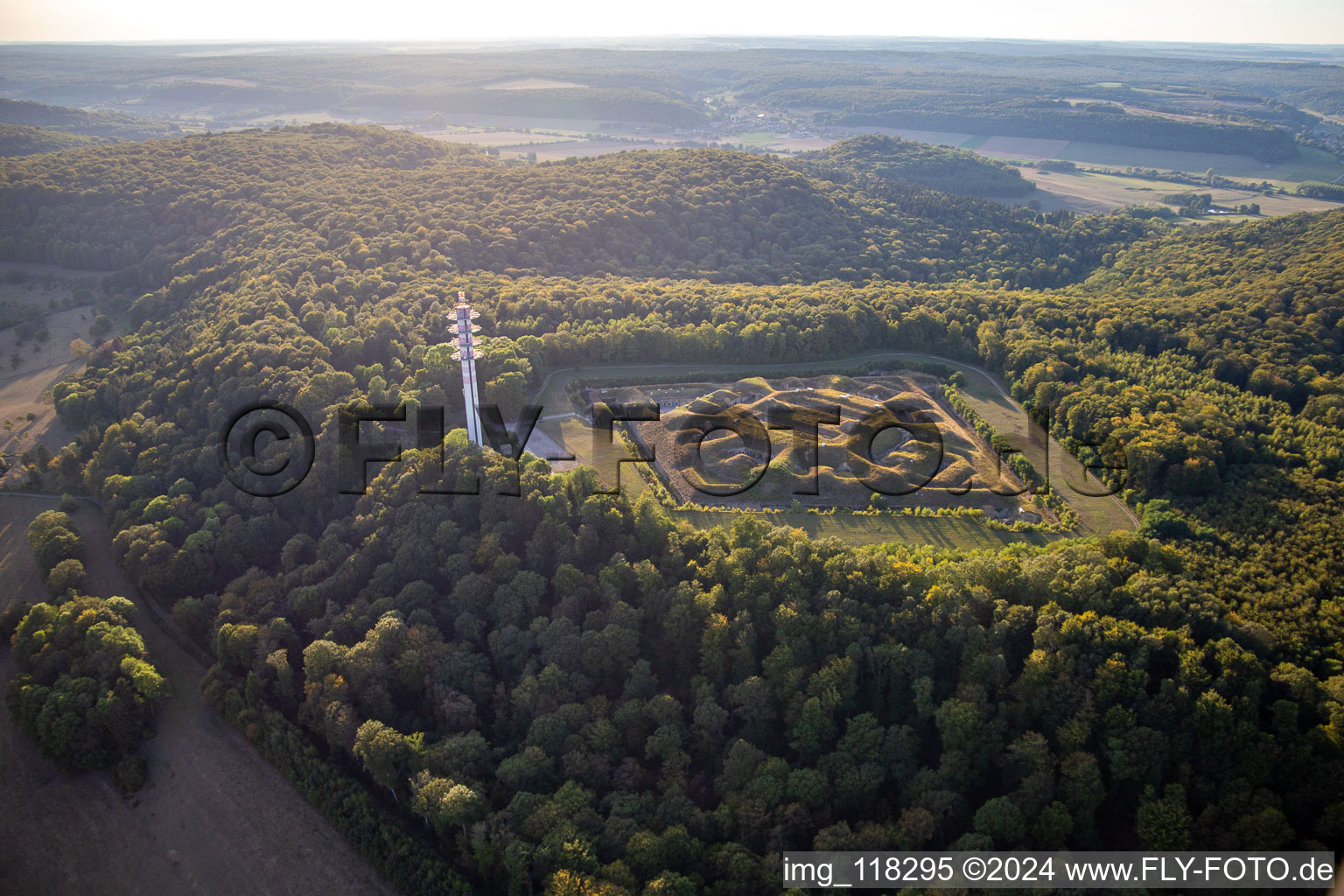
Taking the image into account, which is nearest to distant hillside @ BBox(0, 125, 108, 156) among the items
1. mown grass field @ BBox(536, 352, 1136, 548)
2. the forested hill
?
the forested hill

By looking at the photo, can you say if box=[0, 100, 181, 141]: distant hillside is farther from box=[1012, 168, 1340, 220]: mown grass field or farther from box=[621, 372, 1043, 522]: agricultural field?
box=[1012, 168, 1340, 220]: mown grass field

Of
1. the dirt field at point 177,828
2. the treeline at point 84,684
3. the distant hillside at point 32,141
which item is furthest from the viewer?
the distant hillside at point 32,141

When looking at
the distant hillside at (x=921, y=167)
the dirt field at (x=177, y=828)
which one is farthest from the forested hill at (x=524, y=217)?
the dirt field at (x=177, y=828)

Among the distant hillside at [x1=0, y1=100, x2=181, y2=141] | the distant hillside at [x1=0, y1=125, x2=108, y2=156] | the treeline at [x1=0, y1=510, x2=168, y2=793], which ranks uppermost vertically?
the distant hillside at [x1=0, y1=100, x2=181, y2=141]

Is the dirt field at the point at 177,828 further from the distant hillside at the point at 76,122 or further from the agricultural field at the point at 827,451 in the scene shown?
the distant hillside at the point at 76,122

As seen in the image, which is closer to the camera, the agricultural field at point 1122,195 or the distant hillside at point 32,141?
the distant hillside at point 32,141

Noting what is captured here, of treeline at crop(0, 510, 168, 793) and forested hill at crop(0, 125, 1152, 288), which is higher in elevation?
forested hill at crop(0, 125, 1152, 288)
